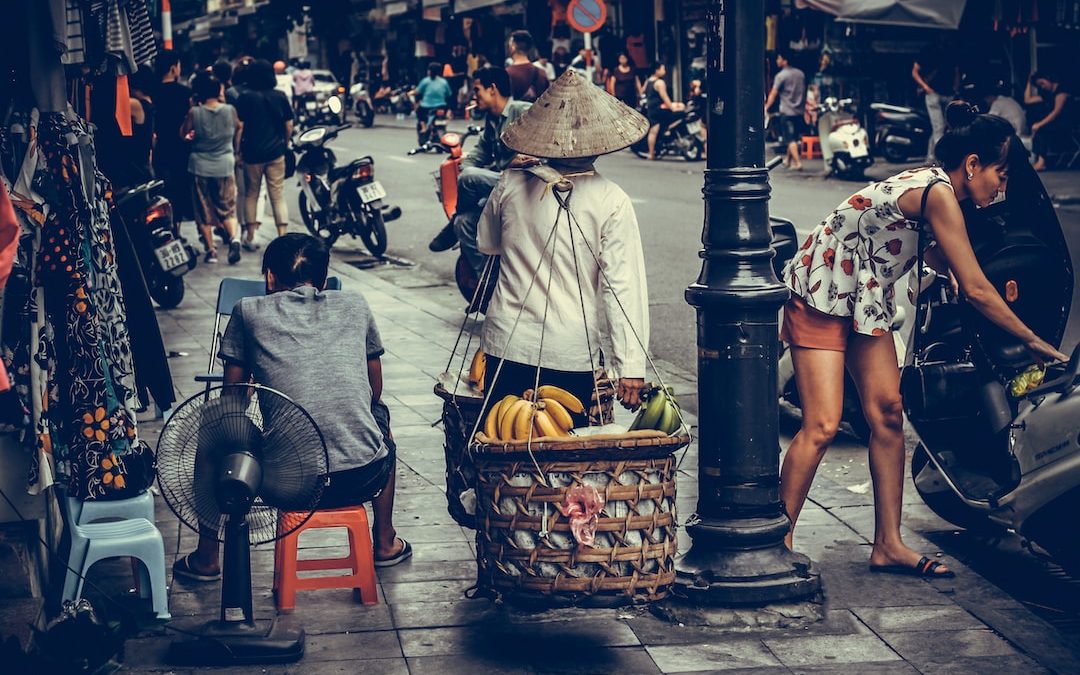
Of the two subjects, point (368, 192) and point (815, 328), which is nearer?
point (815, 328)

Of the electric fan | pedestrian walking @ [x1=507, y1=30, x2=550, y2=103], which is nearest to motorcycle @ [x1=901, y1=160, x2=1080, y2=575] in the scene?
the electric fan

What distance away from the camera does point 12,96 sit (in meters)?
5.01

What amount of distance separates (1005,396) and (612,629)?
1.71m

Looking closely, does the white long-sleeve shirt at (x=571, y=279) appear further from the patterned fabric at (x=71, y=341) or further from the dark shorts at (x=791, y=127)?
the dark shorts at (x=791, y=127)

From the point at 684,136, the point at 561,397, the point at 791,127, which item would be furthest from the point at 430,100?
the point at 561,397

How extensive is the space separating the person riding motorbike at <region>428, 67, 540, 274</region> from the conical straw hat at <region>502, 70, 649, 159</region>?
4254 millimetres

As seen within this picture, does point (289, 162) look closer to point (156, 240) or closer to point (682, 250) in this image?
point (682, 250)

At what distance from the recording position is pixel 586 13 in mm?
25297

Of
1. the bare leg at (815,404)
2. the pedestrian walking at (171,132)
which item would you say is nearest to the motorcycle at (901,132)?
the pedestrian walking at (171,132)

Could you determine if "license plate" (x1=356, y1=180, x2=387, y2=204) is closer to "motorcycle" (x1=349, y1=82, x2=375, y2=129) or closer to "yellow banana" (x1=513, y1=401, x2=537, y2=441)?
"yellow banana" (x1=513, y1=401, x2=537, y2=441)

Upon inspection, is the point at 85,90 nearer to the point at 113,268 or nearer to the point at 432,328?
the point at 113,268

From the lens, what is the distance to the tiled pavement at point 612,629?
4645mm

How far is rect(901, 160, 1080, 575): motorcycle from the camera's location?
5215 millimetres

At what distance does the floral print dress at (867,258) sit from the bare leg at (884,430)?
0.13m
